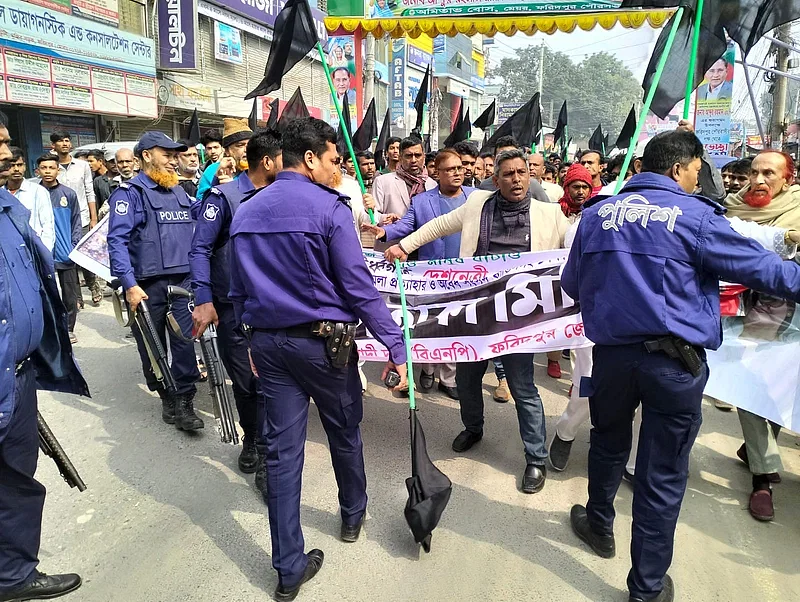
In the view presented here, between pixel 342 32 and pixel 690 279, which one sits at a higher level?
pixel 342 32

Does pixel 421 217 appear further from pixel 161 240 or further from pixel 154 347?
pixel 154 347

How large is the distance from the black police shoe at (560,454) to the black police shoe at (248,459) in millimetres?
1952

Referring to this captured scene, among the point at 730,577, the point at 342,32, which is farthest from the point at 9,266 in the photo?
the point at 342,32

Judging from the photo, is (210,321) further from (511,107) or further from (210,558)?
(511,107)

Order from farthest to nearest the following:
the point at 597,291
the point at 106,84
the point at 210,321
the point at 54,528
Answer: the point at 106,84 → the point at 210,321 → the point at 54,528 → the point at 597,291

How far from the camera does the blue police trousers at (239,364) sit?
407cm

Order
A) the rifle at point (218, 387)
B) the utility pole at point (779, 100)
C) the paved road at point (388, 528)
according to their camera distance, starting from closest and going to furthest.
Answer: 1. the paved road at point (388, 528)
2. the rifle at point (218, 387)
3. the utility pole at point (779, 100)

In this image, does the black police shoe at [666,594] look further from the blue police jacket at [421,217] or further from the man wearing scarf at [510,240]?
the blue police jacket at [421,217]

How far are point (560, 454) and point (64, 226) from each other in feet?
22.0

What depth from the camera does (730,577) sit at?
299 centimetres

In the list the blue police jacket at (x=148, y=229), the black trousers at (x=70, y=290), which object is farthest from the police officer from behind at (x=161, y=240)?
the black trousers at (x=70, y=290)

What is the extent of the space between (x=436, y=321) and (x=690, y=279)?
2.06 meters

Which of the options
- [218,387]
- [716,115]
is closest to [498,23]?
[218,387]

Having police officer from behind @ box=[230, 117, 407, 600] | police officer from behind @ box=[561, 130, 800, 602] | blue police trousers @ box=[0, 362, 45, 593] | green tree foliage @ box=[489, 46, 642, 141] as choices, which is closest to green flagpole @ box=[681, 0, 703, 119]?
police officer from behind @ box=[561, 130, 800, 602]
